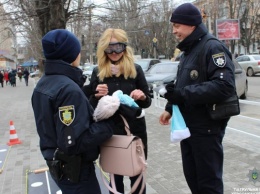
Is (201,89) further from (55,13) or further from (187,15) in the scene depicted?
(55,13)

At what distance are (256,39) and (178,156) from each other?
2113 inches

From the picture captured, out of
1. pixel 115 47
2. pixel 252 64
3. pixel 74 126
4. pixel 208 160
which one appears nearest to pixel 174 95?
pixel 208 160

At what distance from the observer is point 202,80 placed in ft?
7.97

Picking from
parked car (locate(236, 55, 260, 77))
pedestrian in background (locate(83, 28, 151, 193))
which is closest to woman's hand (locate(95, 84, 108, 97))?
pedestrian in background (locate(83, 28, 151, 193))

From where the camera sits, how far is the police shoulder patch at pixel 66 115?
6.34 ft

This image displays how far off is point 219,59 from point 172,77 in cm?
969

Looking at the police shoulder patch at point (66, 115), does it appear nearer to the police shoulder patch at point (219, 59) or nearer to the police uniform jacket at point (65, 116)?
the police uniform jacket at point (65, 116)

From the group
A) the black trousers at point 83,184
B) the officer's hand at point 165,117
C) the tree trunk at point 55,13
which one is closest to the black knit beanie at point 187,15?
the officer's hand at point 165,117

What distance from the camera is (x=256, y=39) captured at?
5378cm

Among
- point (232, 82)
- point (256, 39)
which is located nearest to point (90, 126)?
point (232, 82)

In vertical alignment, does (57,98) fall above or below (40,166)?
above

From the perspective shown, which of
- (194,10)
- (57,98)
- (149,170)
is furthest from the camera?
(149,170)

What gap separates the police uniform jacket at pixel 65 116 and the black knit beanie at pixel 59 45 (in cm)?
5

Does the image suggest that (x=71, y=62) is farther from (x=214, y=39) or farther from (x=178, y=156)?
(x=178, y=156)
